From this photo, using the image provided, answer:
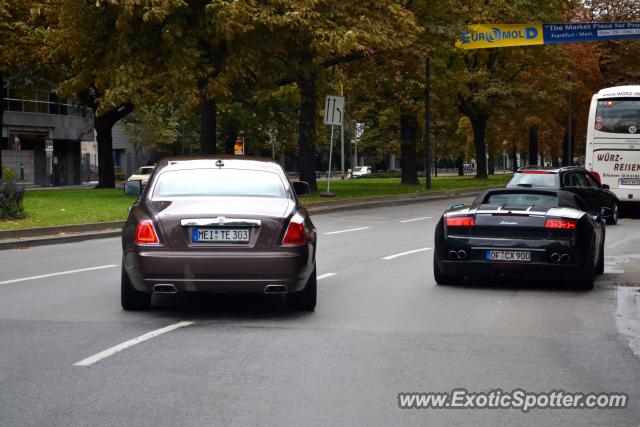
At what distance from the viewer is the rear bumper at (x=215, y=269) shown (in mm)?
9172

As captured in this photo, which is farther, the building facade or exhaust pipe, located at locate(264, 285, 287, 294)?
the building facade

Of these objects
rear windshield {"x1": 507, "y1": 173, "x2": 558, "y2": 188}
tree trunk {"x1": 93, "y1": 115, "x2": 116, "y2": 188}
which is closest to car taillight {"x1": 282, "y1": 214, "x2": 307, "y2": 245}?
rear windshield {"x1": 507, "y1": 173, "x2": 558, "y2": 188}

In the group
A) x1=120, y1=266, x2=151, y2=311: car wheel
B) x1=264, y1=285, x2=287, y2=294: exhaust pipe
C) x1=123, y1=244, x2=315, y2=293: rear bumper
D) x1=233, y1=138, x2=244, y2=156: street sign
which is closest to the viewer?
x1=123, y1=244, x2=315, y2=293: rear bumper

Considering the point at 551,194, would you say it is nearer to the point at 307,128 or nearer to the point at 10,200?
the point at 10,200

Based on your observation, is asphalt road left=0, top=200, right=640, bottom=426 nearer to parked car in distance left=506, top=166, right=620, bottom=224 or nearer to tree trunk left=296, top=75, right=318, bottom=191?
parked car in distance left=506, top=166, right=620, bottom=224

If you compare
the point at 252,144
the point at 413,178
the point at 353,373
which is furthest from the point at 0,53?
the point at 353,373

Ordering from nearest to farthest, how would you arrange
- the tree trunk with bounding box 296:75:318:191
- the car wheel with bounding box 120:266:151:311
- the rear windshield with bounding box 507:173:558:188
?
1. the car wheel with bounding box 120:266:151:311
2. the rear windshield with bounding box 507:173:558:188
3. the tree trunk with bounding box 296:75:318:191

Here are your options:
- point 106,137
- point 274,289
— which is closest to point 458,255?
point 274,289

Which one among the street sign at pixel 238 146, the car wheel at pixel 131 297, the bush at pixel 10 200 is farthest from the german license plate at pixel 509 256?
the street sign at pixel 238 146

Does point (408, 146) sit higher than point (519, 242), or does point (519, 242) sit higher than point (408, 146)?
point (408, 146)

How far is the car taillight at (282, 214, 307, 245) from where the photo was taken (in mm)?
9383

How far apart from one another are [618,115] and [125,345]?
23134 mm

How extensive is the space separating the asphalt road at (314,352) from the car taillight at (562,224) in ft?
2.55

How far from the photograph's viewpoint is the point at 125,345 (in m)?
8.10
